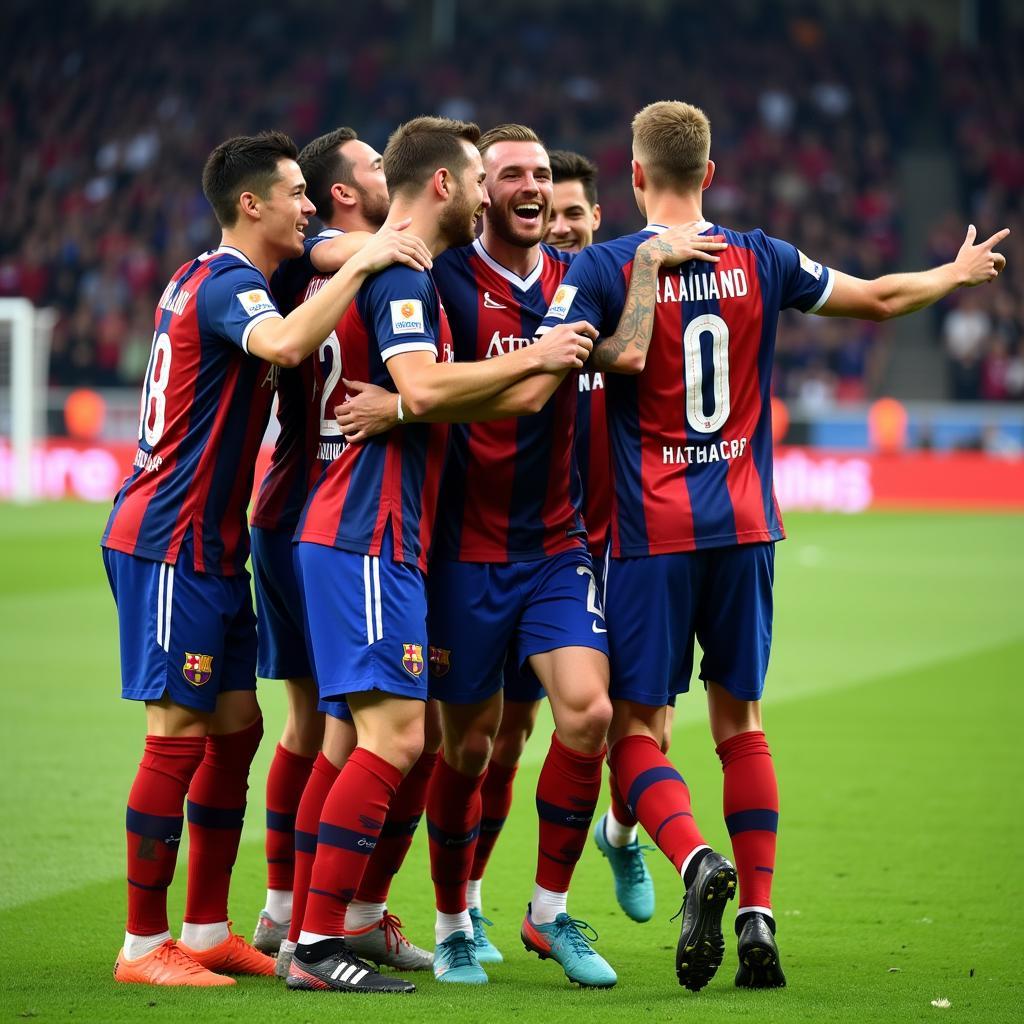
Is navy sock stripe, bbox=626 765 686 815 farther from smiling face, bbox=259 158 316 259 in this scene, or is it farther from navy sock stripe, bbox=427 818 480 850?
smiling face, bbox=259 158 316 259

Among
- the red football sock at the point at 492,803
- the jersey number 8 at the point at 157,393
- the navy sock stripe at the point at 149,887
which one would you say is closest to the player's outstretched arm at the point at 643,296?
the jersey number 8 at the point at 157,393

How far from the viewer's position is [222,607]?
446 centimetres

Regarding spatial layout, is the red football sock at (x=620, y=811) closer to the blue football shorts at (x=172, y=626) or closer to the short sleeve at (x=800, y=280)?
the blue football shorts at (x=172, y=626)

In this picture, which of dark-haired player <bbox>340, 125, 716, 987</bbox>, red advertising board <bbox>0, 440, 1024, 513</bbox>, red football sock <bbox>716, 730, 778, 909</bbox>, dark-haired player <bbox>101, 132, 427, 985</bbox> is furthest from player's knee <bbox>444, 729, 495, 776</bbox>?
red advertising board <bbox>0, 440, 1024, 513</bbox>

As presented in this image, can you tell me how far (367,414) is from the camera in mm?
4320

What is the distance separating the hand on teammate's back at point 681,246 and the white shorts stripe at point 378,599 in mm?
1112

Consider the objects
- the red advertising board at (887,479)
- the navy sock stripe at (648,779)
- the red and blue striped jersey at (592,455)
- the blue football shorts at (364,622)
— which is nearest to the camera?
the blue football shorts at (364,622)

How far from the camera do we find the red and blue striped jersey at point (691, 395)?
4.46m

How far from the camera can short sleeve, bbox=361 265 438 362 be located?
4.25m

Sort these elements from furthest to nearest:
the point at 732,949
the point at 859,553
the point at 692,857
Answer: the point at 859,553, the point at 732,949, the point at 692,857

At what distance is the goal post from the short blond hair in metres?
18.7

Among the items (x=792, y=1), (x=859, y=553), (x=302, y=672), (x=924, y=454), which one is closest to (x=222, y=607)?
(x=302, y=672)

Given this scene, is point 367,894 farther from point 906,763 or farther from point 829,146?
point 829,146

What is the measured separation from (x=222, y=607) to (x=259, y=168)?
1230 millimetres
